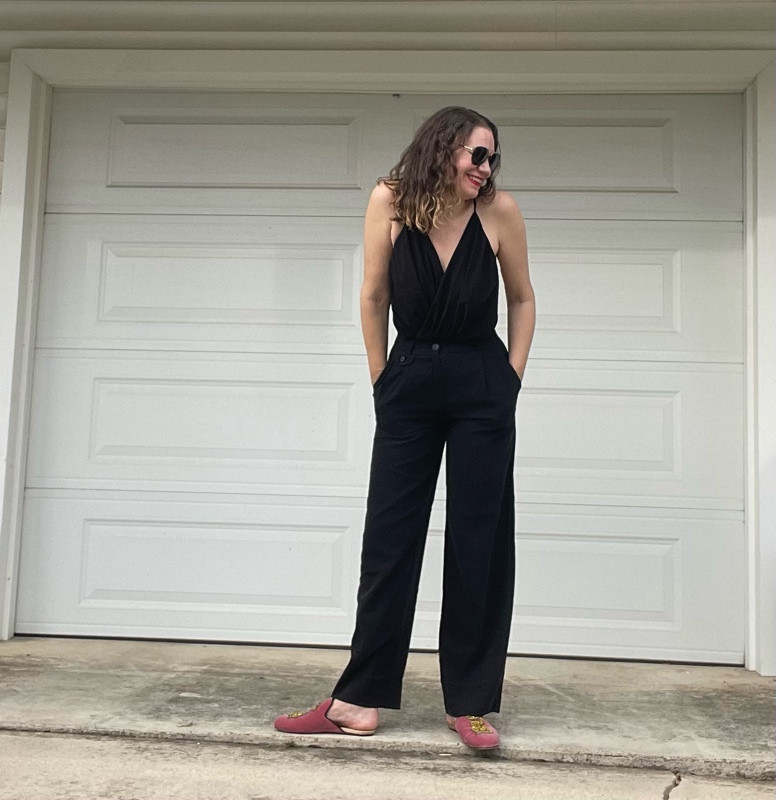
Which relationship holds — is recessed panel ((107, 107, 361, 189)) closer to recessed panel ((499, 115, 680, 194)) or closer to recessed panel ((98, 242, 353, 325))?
recessed panel ((98, 242, 353, 325))

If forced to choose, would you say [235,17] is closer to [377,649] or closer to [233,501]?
[233,501]

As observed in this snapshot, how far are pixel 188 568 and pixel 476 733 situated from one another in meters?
1.48

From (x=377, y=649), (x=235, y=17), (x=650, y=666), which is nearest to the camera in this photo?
(x=377, y=649)

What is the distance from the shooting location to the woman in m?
2.02

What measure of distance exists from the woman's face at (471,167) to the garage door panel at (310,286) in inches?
43.4

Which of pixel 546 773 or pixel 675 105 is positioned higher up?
pixel 675 105

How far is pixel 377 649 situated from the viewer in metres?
2.04

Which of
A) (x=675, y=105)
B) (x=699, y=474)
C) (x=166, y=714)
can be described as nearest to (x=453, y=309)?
(x=166, y=714)

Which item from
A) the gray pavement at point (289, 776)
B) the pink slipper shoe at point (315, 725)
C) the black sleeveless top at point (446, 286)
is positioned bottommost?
the gray pavement at point (289, 776)

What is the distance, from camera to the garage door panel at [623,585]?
9.78ft

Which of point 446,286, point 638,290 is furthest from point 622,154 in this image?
point 446,286

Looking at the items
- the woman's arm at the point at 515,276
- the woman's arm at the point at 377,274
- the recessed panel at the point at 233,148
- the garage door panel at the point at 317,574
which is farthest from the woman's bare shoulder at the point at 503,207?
the garage door panel at the point at 317,574

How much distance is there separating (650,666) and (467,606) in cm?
120

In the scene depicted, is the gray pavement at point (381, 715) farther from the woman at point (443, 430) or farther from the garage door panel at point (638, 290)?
the garage door panel at point (638, 290)
